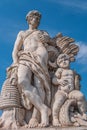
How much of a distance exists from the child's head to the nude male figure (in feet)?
1.17

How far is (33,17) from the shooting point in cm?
934

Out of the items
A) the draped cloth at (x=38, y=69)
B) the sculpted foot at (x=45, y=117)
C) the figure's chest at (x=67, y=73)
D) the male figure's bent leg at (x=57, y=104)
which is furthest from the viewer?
the figure's chest at (x=67, y=73)

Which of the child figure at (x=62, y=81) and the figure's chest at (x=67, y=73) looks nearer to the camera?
the child figure at (x=62, y=81)

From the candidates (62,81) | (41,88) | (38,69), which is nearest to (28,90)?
(41,88)

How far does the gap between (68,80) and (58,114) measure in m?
0.96

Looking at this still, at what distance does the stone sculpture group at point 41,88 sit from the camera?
8078 mm

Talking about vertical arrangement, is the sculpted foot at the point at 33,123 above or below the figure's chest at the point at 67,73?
below

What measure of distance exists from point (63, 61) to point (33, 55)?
833mm

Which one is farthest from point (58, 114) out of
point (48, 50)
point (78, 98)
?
point (48, 50)

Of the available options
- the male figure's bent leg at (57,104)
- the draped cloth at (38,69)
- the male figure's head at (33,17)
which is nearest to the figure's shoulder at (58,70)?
the draped cloth at (38,69)

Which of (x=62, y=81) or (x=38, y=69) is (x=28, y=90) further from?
(x=62, y=81)

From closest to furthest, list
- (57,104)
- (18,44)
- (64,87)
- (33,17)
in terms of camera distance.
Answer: (57,104) < (64,87) < (18,44) < (33,17)

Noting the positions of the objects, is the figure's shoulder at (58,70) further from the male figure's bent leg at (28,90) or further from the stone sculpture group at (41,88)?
the male figure's bent leg at (28,90)

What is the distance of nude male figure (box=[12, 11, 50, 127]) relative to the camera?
818 centimetres
